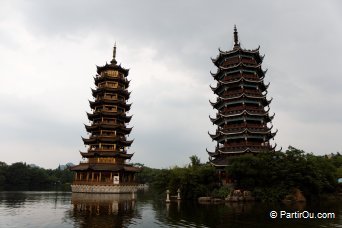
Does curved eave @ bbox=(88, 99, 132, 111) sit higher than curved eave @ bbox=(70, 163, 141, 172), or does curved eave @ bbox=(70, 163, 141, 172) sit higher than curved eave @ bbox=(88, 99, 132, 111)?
curved eave @ bbox=(88, 99, 132, 111)

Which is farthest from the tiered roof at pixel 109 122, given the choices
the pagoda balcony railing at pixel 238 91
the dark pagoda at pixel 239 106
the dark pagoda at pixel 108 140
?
the pagoda balcony railing at pixel 238 91

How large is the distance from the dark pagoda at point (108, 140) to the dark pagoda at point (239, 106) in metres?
15.9

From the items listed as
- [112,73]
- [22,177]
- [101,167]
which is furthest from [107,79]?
[22,177]

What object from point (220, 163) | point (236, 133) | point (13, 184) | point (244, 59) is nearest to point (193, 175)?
point (220, 163)

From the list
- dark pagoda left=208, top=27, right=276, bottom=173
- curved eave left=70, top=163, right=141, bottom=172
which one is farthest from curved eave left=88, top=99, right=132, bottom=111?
dark pagoda left=208, top=27, right=276, bottom=173

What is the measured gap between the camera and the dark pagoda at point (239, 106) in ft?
146

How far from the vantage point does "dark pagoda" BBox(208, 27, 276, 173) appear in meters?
44.4

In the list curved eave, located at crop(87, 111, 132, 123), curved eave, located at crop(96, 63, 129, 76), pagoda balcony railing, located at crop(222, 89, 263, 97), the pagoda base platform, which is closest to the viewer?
pagoda balcony railing, located at crop(222, 89, 263, 97)

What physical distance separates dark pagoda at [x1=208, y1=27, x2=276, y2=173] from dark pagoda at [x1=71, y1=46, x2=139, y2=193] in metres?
15.9

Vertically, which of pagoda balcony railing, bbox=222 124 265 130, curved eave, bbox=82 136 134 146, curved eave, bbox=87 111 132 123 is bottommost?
curved eave, bbox=82 136 134 146

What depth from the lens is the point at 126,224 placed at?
19984mm

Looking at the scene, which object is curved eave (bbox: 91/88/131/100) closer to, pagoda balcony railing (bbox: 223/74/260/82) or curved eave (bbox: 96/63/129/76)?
curved eave (bbox: 96/63/129/76)

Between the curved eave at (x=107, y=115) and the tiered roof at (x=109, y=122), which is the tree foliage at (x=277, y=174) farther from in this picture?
the curved eave at (x=107, y=115)

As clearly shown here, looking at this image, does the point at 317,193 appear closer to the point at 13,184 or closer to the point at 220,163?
the point at 220,163
